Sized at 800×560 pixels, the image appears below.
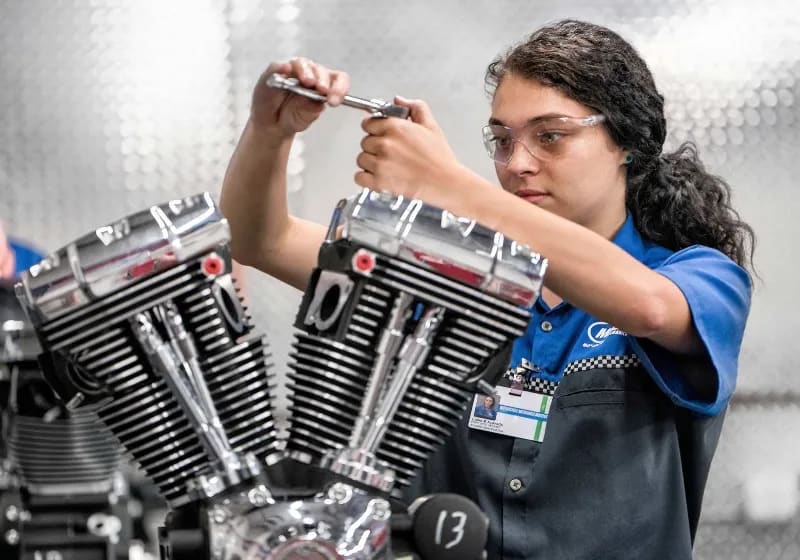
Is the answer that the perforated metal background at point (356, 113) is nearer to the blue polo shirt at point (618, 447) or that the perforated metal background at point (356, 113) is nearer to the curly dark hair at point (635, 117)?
the curly dark hair at point (635, 117)

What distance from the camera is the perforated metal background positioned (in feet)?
9.52

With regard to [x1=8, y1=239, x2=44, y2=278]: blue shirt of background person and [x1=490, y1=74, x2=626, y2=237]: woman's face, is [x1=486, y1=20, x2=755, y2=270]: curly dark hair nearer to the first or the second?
[x1=490, y1=74, x2=626, y2=237]: woman's face

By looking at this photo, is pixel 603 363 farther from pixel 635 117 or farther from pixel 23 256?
pixel 23 256

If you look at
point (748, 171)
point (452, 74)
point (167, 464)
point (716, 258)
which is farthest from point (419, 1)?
point (167, 464)

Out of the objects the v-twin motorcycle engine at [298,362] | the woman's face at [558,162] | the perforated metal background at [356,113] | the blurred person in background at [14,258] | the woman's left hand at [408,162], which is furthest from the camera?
the perforated metal background at [356,113]

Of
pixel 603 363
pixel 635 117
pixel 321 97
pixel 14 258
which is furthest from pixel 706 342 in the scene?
pixel 14 258

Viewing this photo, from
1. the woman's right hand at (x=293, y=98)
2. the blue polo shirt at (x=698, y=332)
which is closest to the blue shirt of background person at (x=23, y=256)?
the woman's right hand at (x=293, y=98)

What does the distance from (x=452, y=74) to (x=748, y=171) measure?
86 centimetres

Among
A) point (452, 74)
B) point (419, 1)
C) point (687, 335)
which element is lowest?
point (687, 335)

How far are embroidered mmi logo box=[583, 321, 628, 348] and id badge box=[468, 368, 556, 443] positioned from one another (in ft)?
0.31

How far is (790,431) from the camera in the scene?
303 cm

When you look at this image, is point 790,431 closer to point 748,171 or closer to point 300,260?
point 748,171

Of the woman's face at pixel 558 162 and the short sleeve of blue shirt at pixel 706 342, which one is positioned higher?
the woman's face at pixel 558 162

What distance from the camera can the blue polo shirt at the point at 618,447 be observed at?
1.69 meters
